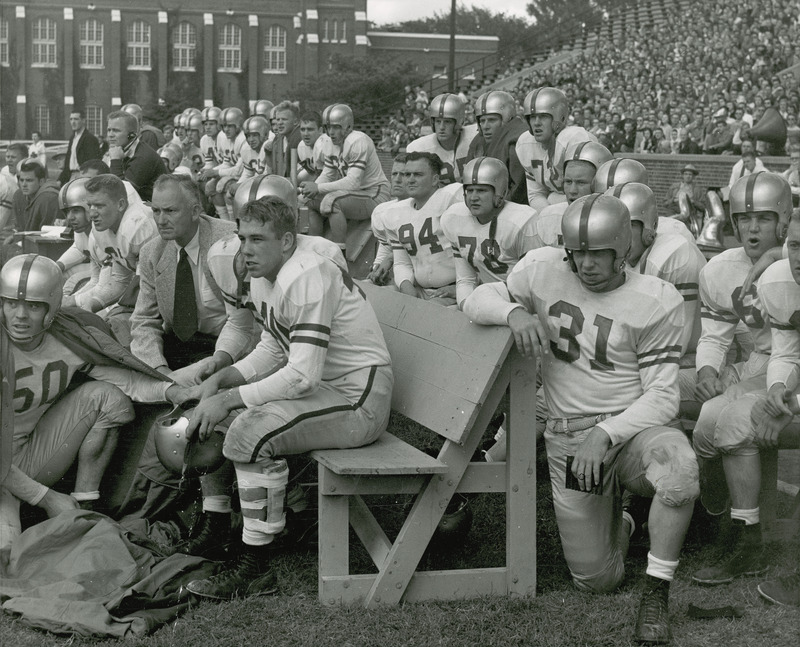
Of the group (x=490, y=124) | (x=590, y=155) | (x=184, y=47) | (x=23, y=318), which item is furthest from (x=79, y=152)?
(x=184, y=47)

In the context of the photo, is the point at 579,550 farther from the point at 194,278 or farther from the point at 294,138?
the point at 294,138

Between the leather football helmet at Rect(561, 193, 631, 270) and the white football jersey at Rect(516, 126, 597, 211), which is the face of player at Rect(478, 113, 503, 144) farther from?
the leather football helmet at Rect(561, 193, 631, 270)

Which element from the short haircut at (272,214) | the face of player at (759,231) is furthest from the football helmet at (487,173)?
the short haircut at (272,214)

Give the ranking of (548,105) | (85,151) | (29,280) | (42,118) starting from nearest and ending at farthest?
1. (29,280)
2. (548,105)
3. (85,151)
4. (42,118)

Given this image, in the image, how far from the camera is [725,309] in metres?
5.49

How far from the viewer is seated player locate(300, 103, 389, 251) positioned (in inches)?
440

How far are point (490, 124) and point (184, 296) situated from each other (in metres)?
3.90

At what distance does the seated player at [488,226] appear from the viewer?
6.99 meters

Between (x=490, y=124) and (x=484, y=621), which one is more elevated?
(x=490, y=124)

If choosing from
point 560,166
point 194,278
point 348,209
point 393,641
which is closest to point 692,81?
point 348,209

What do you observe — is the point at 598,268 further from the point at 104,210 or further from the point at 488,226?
the point at 104,210

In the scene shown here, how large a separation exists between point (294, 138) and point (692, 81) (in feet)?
51.3

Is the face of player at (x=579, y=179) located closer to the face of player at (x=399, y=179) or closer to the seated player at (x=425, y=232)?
the seated player at (x=425, y=232)

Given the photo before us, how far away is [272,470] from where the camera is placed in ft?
15.7
